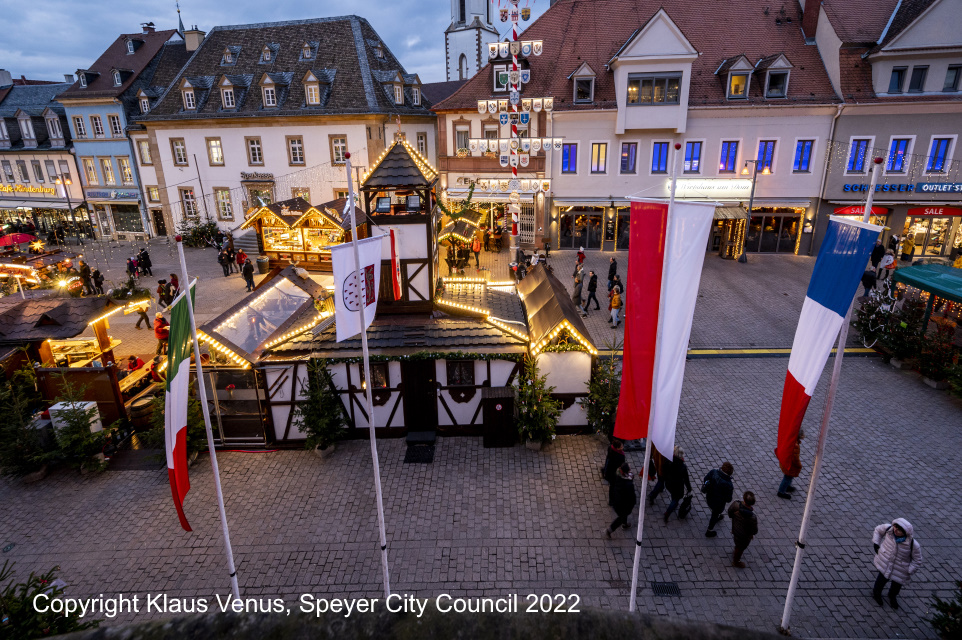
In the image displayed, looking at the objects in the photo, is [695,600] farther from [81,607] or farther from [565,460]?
[81,607]

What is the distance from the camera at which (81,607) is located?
266 inches

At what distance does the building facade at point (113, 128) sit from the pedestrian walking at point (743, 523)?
38.6 m

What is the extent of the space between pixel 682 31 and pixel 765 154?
7492mm

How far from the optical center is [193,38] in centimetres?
3412

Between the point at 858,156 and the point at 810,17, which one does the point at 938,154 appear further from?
the point at 810,17

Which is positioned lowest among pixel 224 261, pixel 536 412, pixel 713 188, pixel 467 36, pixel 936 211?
pixel 536 412

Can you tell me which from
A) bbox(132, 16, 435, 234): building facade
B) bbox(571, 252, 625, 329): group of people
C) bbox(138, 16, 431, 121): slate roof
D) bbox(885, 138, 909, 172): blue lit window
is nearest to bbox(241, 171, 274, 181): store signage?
bbox(132, 16, 435, 234): building facade

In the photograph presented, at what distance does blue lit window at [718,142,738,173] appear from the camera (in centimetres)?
2544

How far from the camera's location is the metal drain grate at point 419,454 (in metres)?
10.5

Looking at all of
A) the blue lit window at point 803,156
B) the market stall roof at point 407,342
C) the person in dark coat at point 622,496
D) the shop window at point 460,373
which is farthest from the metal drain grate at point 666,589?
the blue lit window at point 803,156

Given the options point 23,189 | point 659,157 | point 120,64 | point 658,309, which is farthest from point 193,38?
point 658,309

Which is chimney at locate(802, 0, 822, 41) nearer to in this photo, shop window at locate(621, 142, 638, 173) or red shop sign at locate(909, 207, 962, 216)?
red shop sign at locate(909, 207, 962, 216)

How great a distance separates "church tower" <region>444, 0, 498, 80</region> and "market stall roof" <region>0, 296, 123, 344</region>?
174ft

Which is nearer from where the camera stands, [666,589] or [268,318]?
[666,589]
